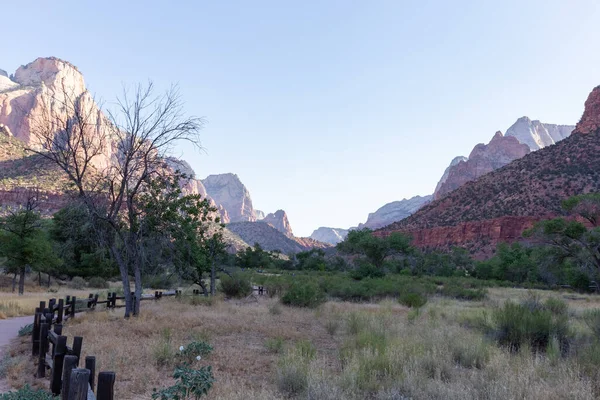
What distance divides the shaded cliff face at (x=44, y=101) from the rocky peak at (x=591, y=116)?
81.9m

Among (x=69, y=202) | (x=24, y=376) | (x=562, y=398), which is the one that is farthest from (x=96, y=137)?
(x=562, y=398)

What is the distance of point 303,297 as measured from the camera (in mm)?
19312

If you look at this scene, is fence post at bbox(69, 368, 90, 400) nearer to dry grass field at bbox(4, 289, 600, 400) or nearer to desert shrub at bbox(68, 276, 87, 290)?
dry grass field at bbox(4, 289, 600, 400)

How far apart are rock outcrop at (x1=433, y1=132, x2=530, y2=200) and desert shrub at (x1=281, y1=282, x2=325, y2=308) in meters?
162

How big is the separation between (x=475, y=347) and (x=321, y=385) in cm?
407

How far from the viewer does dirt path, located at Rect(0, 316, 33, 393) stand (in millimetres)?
7347

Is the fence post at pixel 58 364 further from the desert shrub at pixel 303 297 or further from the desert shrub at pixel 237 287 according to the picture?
the desert shrub at pixel 237 287

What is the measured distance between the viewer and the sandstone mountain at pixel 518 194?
6384cm

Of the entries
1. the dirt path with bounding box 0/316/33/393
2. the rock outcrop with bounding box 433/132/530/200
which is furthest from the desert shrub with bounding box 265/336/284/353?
the rock outcrop with bounding box 433/132/530/200

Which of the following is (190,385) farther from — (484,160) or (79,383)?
(484,160)

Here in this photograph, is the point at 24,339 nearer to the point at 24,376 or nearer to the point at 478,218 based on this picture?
the point at 24,376

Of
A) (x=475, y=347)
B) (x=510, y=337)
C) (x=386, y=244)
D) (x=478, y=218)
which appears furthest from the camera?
(x=478, y=218)

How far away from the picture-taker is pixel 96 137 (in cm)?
1505

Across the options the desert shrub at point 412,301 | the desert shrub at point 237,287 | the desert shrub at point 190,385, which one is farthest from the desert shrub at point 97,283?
the desert shrub at point 190,385
